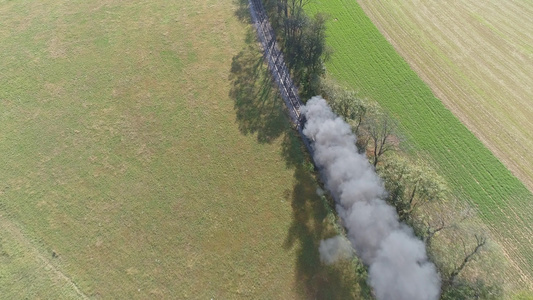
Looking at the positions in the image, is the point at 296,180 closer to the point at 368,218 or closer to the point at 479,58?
the point at 368,218

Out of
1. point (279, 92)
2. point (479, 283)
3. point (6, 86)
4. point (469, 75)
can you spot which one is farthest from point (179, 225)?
point (469, 75)

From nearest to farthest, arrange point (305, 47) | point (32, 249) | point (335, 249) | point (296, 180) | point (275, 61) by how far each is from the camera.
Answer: point (32, 249) → point (335, 249) → point (296, 180) → point (305, 47) → point (275, 61)

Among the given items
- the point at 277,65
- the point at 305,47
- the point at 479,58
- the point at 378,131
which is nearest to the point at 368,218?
the point at 378,131

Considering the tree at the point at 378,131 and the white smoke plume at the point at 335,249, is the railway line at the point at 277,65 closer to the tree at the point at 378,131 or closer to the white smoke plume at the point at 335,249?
the tree at the point at 378,131

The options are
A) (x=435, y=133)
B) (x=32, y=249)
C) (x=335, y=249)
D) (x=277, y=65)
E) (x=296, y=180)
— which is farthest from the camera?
(x=277, y=65)

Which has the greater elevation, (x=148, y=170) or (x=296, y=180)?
(x=296, y=180)

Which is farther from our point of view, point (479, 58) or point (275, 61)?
point (479, 58)

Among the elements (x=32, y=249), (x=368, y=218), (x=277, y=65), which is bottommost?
(x=32, y=249)
